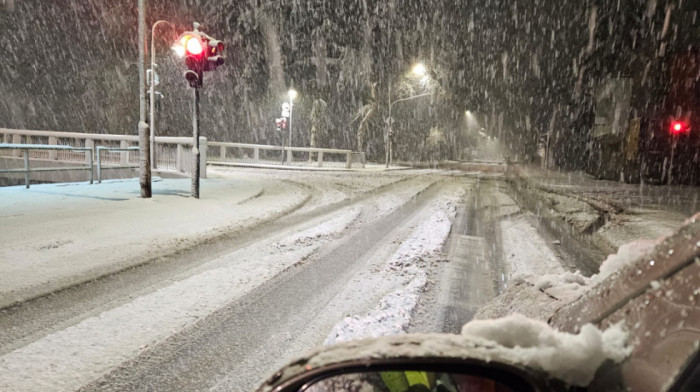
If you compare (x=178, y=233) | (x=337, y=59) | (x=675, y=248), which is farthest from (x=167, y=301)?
(x=337, y=59)

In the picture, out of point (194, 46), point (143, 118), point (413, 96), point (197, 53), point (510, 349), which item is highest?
point (413, 96)

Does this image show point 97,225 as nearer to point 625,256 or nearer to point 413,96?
point 625,256

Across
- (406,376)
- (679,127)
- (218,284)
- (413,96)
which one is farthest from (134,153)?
(413,96)

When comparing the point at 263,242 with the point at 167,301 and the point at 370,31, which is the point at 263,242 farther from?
the point at 370,31

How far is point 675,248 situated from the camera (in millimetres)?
981

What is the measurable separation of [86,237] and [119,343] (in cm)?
424

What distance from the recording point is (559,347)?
1.00 metres

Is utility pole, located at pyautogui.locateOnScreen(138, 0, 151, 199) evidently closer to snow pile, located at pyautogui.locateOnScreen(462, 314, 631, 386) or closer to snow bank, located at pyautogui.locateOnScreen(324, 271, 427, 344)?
snow bank, located at pyautogui.locateOnScreen(324, 271, 427, 344)

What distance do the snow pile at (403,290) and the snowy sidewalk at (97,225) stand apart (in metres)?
3.02

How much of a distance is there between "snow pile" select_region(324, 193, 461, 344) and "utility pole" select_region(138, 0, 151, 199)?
700 cm

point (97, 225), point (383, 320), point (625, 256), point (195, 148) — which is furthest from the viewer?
point (195, 148)

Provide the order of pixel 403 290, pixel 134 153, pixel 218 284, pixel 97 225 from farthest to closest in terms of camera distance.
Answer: pixel 134 153
pixel 97 225
pixel 218 284
pixel 403 290

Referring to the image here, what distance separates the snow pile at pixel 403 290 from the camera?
10.8 ft

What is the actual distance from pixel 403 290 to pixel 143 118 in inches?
352
